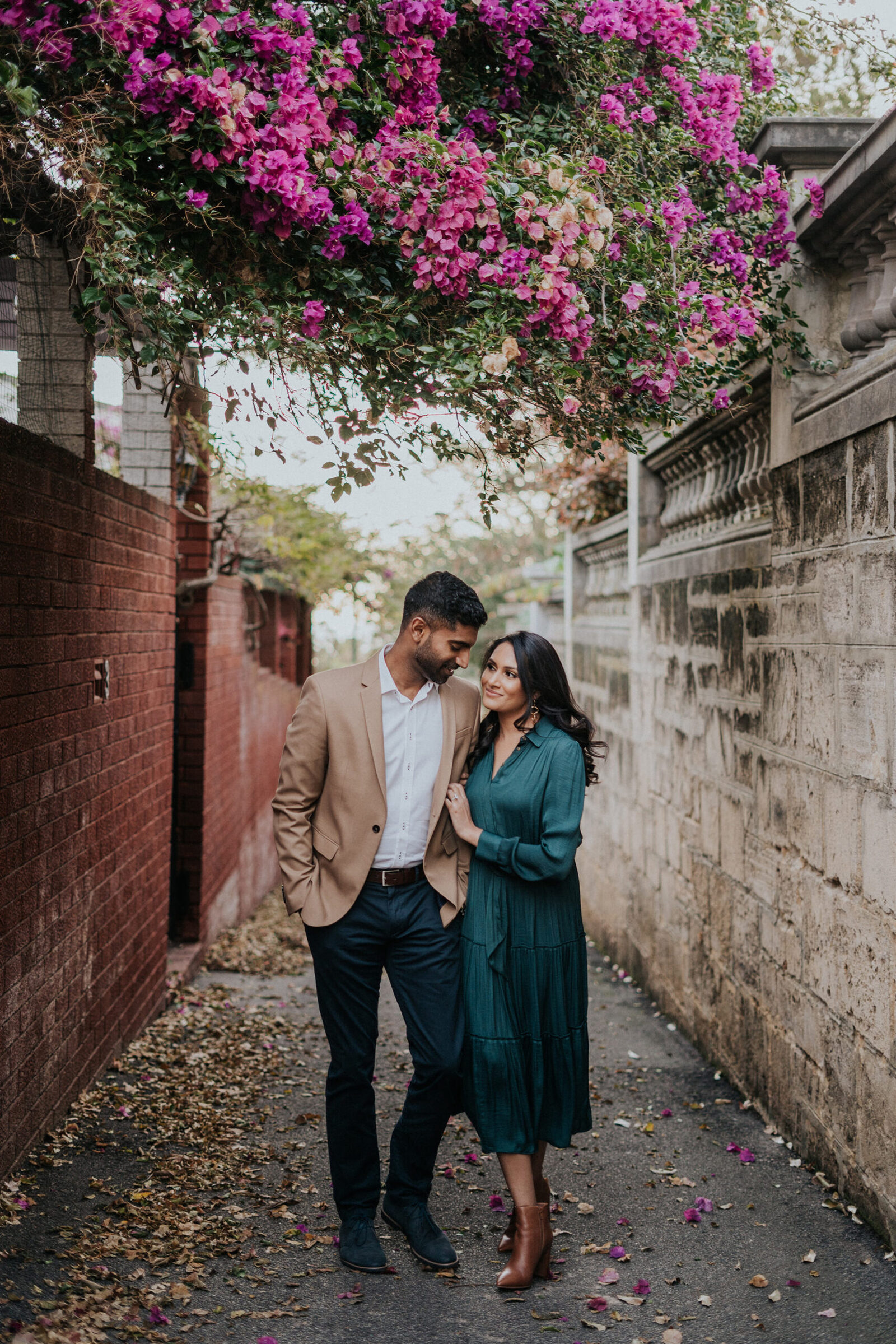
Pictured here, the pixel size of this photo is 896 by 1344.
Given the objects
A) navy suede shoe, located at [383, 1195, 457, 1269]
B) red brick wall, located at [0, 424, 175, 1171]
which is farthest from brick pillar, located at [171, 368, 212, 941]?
navy suede shoe, located at [383, 1195, 457, 1269]

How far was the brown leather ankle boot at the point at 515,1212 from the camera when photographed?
12.2ft

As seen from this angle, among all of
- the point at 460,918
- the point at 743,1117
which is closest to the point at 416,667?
the point at 460,918

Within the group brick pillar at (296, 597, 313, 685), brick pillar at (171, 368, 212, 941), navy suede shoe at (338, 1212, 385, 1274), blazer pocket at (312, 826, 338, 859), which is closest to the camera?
navy suede shoe at (338, 1212, 385, 1274)

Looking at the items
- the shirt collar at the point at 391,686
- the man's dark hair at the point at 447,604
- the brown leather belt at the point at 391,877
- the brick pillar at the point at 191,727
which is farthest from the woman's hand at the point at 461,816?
the brick pillar at the point at 191,727

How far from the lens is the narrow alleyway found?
3.41m

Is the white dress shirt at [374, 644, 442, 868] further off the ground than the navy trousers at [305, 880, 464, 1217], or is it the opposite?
the white dress shirt at [374, 644, 442, 868]

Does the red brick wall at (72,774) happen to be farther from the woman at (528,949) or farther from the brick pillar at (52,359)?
the woman at (528,949)

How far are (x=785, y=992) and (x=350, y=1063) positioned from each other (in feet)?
6.26

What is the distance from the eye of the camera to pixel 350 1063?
382 cm

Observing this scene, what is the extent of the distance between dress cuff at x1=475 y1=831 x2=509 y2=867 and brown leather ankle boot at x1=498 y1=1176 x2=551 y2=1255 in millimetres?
990

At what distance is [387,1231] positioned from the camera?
160 inches

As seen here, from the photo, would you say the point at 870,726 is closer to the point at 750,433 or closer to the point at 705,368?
the point at 705,368

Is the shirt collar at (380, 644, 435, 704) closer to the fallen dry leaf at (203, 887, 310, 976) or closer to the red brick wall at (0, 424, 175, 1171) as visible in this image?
the red brick wall at (0, 424, 175, 1171)

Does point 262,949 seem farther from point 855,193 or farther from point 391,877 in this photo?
point 855,193
